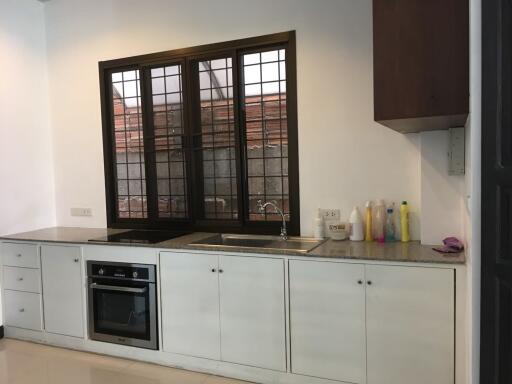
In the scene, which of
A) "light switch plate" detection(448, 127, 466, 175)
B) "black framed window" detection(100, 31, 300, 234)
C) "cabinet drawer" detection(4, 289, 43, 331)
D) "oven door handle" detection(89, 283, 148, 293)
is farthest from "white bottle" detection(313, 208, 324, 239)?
"cabinet drawer" detection(4, 289, 43, 331)

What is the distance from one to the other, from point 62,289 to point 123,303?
0.60 m

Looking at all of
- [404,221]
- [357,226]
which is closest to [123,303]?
[357,226]

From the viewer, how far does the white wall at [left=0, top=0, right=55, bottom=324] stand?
371 cm

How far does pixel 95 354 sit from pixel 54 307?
53 cm

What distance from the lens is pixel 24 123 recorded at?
3.90 metres

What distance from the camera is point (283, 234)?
10.6 ft

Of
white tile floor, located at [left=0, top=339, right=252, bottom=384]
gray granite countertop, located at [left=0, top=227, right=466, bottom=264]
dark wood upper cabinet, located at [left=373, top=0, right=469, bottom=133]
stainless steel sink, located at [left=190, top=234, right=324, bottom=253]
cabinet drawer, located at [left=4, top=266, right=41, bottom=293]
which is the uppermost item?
dark wood upper cabinet, located at [left=373, top=0, right=469, bottom=133]

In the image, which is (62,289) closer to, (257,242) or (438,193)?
(257,242)

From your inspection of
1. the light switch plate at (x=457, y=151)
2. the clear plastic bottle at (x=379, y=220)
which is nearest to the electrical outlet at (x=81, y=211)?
the clear plastic bottle at (x=379, y=220)

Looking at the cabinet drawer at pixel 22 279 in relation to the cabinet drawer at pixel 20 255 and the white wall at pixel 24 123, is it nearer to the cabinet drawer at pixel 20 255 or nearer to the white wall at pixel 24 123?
the cabinet drawer at pixel 20 255

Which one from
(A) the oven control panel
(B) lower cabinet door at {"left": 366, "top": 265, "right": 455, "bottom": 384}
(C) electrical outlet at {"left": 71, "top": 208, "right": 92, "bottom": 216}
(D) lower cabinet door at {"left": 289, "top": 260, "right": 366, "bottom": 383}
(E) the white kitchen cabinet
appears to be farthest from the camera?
(C) electrical outlet at {"left": 71, "top": 208, "right": 92, "bottom": 216}

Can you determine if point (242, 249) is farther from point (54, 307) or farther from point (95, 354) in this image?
point (54, 307)
